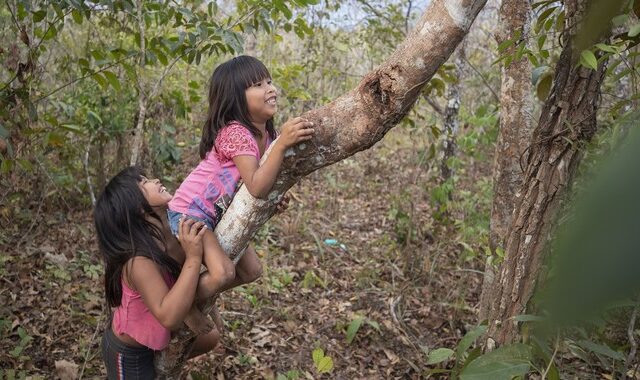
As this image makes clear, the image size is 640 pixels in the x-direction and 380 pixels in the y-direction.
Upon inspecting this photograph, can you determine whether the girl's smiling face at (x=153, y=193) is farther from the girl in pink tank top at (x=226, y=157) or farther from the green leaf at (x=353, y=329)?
the green leaf at (x=353, y=329)

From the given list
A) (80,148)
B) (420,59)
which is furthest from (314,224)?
(420,59)

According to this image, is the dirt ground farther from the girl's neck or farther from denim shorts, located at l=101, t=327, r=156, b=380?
the girl's neck

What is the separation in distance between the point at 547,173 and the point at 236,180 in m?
1.12

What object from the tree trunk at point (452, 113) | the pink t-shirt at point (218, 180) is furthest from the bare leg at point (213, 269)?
the tree trunk at point (452, 113)

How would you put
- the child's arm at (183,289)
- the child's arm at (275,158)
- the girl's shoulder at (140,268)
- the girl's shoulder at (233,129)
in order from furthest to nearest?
the girl's shoulder at (233,129) < the girl's shoulder at (140,268) < the child's arm at (183,289) < the child's arm at (275,158)

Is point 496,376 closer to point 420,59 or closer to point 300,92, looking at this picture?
point 420,59

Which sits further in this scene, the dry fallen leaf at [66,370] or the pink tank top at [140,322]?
the dry fallen leaf at [66,370]

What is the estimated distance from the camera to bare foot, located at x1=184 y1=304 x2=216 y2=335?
6.17ft

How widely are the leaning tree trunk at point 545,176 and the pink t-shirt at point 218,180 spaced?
983mm

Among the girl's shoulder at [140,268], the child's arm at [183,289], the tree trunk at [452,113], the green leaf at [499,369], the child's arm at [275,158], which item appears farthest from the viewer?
the tree trunk at [452,113]

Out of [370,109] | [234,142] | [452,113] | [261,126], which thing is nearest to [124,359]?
[234,142]

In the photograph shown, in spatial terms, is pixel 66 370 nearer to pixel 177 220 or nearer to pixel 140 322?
pixel 140 322

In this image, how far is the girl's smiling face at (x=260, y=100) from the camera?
2.07 metres

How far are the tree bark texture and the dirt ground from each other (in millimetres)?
373
